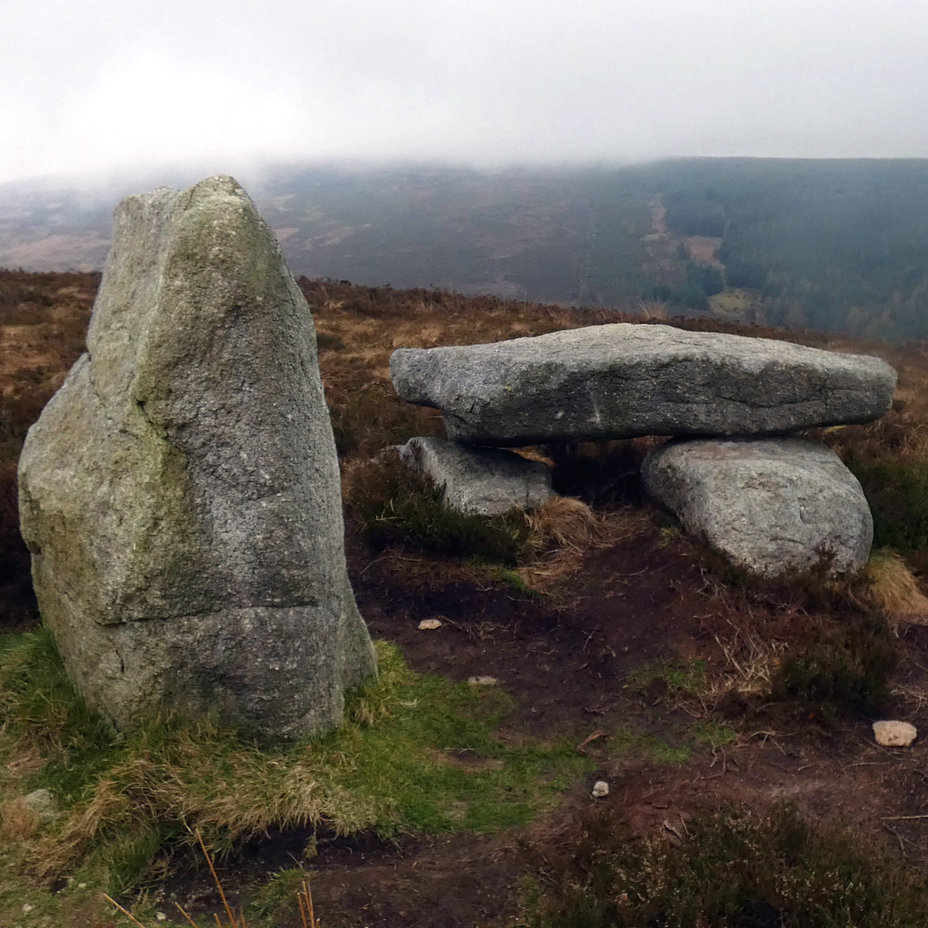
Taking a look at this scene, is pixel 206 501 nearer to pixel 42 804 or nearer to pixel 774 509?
pixel 42 804

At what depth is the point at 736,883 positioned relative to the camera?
12.0 ft

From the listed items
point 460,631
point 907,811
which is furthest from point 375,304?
point 907,811

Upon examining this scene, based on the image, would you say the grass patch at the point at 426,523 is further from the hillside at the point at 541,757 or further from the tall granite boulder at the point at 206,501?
the tall granite boulder at the point at 206,501

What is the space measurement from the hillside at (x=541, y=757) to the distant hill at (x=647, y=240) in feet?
41.3

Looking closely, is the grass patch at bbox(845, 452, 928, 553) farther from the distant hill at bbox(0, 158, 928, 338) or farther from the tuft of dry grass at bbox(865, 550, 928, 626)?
the distant hill at bbox(0, 158, 928, 338)

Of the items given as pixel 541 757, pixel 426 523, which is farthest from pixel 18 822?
pixel 426 523

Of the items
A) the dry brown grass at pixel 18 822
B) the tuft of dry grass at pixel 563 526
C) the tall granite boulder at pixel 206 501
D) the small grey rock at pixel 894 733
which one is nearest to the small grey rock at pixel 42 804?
the dry brown grass at pixel 18 822

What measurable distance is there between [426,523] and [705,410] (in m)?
3.20

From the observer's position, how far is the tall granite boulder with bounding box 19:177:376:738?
15.3 feet

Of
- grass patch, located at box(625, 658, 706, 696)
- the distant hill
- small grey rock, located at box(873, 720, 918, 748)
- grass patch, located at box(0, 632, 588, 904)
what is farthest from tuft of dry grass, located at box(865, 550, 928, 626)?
the distant hill

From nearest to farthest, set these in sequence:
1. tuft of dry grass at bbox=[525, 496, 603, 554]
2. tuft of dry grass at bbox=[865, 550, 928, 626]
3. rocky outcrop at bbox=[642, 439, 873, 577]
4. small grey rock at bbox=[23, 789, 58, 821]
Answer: small grey rock at bbox=[23, 789, 58, 821] < tuft of dry grass at bbox=[865, 550, 928, 626] < rocky outcrop at bbox=[642, 439, 873, 577] < tuft of dry grass at bbox=[525, 496, 603, 554]

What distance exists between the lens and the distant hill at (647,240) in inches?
2111

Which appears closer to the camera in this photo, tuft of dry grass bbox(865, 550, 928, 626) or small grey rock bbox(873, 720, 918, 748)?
small grey rock bbox(873, 720, 918, 748)

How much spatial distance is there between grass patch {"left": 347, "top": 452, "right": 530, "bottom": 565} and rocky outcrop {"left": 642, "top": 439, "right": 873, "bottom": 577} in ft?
6.13
